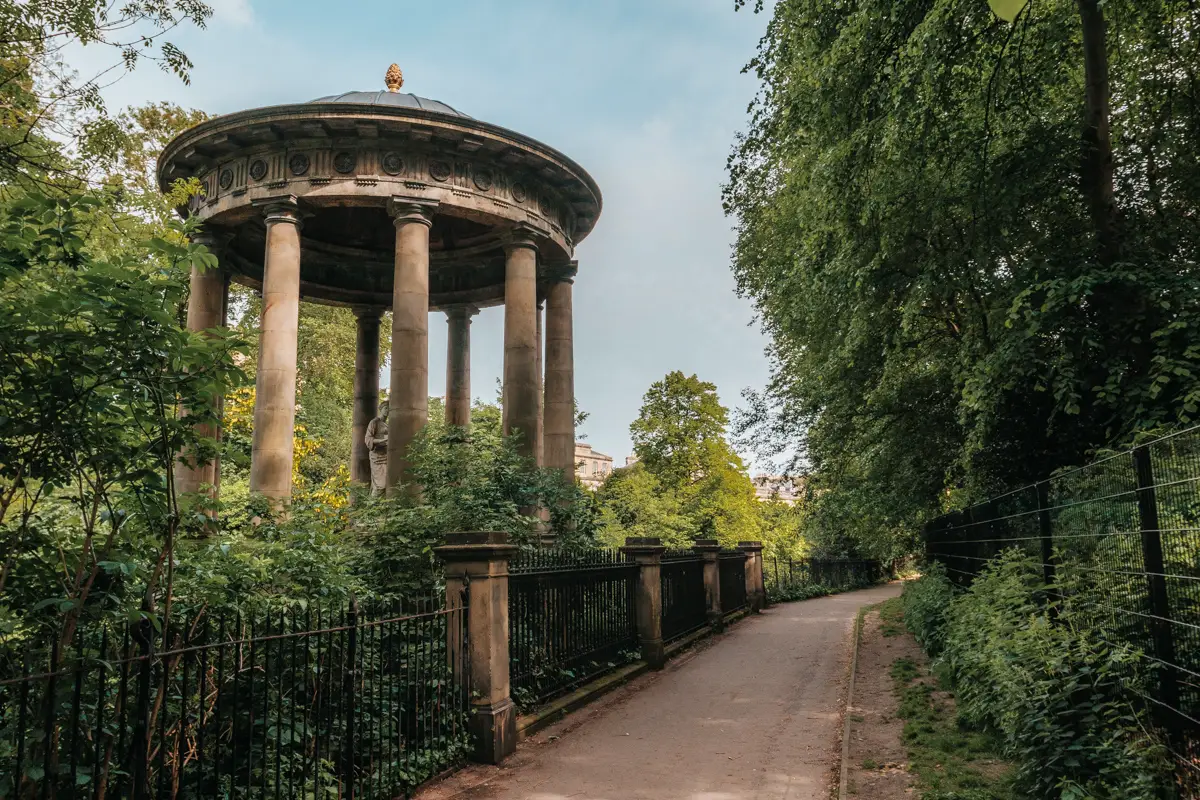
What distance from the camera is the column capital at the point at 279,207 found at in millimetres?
17062

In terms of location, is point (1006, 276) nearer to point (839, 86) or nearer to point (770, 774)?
point (839, 86)

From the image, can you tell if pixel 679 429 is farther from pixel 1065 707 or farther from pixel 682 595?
pixel 1065 707

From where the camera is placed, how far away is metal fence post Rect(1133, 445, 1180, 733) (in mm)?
4844

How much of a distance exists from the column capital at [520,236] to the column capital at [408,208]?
217 cm

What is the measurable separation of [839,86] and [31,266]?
32.2 ft

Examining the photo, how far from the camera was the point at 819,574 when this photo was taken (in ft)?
124

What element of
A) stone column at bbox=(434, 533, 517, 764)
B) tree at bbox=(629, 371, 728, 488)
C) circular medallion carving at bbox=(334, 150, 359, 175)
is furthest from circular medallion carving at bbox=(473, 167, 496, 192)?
tree at bbox=(629, 371, 728, 488)

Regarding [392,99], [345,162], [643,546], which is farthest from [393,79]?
[643,546]

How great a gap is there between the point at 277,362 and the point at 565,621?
30.3 ft

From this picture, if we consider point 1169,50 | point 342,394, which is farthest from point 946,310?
point 342,394

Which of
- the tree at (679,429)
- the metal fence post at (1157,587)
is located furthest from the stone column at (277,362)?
the tree at (679,429)

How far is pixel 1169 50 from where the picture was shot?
10562 millimetres

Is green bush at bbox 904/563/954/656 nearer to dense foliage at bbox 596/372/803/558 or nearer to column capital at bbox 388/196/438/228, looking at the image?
column capital at bbox 388/196/438/228

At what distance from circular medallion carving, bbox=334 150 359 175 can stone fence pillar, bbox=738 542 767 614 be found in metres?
14.1
